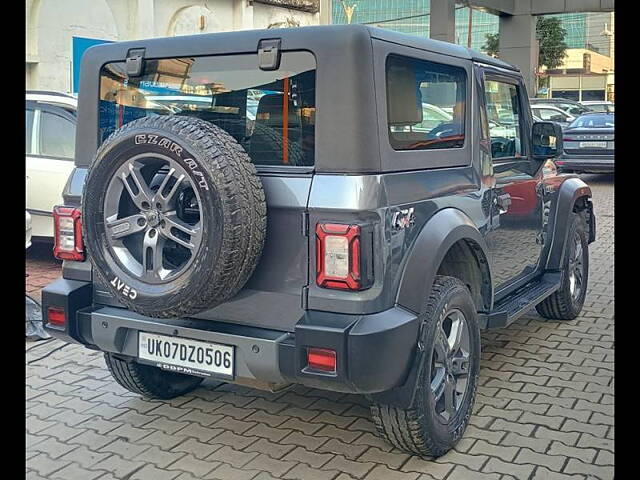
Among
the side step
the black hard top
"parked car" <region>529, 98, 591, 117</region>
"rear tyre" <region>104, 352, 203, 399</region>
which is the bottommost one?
"rear tyre" <region>104, 352, 203, 399</region>

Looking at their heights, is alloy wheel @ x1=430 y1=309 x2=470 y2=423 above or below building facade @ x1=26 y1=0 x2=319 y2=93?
below

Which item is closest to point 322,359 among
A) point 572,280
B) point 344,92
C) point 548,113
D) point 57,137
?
point 344,92

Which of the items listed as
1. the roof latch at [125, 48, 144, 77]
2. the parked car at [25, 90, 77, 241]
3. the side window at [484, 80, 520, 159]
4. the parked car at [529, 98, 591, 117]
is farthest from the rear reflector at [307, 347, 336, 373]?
the parked car at [529, 98, 591, 117]

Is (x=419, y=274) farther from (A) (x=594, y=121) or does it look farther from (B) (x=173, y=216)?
(A) (x=594, y=121)

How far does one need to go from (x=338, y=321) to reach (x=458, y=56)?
1.74 metres

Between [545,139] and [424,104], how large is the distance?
5.98 feet

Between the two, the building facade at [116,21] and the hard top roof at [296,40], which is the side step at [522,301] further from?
the building facade at [116,21]

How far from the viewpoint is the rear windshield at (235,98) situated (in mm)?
3408

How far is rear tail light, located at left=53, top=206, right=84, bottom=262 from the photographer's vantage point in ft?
12.8

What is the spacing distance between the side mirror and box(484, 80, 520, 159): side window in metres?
0.14

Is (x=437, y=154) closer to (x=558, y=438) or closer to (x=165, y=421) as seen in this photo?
(x=558, y=438)

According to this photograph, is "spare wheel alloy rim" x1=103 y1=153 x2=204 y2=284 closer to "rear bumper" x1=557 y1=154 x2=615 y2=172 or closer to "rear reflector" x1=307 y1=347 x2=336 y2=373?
"rear reflector" x1=307 y1=347 x2=336 y2=373

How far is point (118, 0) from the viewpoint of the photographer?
766 inches
